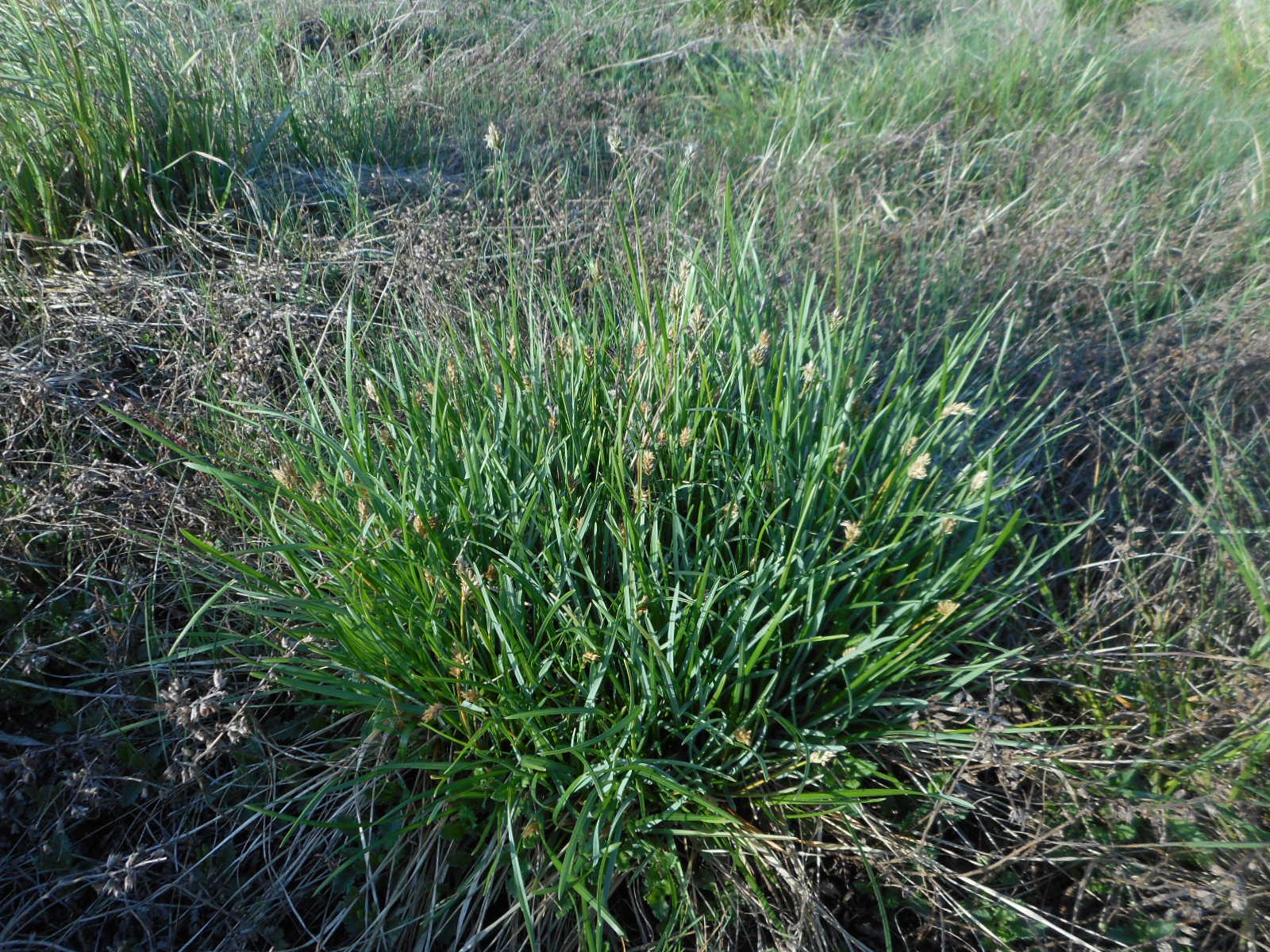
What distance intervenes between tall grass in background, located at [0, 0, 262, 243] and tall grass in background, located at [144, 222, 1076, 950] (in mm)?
1333

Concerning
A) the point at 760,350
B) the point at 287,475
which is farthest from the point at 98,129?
the point at 760,350

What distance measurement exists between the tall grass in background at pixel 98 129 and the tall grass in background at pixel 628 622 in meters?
1.33

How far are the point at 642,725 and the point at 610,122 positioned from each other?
2.87m

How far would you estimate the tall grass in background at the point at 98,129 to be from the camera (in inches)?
98.0

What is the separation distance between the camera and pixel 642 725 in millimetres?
1556

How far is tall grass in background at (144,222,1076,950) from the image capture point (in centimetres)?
153

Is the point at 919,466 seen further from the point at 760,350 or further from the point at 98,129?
the point at 98,129

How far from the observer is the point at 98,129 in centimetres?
252

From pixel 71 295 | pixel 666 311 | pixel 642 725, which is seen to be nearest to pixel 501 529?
pixel 642 725

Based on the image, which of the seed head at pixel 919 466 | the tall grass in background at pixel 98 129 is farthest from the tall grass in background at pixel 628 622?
the tall grass in background at pixel 98 129

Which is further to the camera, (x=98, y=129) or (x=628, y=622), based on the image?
(x=98, y=129)

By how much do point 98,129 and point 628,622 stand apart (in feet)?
7.25

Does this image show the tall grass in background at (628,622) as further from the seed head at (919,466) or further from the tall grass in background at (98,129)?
the tall grass in background at (98,129)

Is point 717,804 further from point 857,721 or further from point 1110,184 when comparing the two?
point 1110,184
